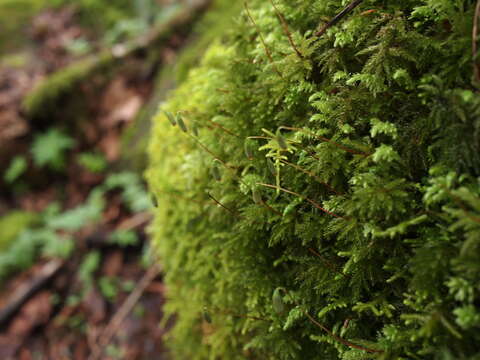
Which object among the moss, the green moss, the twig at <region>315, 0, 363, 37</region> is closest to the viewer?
the twig at <region>315, 0, 363, 37</region>

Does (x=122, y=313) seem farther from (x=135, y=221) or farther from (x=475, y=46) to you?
(x=475, y=46)

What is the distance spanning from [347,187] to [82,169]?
180 inches

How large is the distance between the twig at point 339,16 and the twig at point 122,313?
288 centimetres

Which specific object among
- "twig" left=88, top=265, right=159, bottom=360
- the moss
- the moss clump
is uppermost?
the moss

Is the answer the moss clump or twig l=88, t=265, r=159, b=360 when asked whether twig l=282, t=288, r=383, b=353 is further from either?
twig l=88, t=265, r=159, b=360

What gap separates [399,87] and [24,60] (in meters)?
6.54

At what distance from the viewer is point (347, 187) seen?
1.30 meters

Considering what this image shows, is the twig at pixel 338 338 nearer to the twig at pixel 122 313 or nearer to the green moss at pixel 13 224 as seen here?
the twig at pixel 122 313

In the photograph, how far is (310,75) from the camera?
56.9 inches

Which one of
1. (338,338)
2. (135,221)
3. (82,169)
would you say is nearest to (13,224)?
(82,169)

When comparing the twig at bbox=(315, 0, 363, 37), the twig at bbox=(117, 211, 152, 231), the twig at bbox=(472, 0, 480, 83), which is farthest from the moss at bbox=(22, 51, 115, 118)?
the twig at bbox=(472, 0, 480, 83)

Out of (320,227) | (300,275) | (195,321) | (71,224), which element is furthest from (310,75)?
(71,224)

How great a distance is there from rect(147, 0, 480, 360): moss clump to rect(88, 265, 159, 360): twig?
1.96 meters

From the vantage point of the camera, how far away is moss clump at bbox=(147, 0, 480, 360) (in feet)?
3.44
